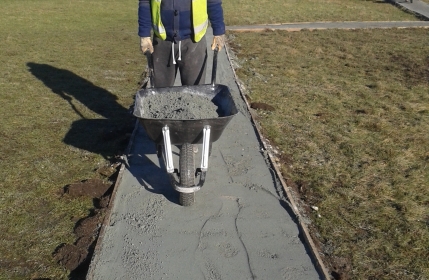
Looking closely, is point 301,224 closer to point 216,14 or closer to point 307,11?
point 216,14

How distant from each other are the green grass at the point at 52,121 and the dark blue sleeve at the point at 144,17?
58.2 inches

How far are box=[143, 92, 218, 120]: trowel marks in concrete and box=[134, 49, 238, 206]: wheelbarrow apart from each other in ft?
0.17

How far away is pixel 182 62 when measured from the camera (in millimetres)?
4656

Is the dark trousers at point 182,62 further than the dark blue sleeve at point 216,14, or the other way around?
the dark trousers at point 182,62

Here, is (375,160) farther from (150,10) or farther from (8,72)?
(8,72)

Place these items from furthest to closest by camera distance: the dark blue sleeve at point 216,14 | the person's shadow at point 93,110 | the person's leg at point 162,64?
the person's shadow at point 93,110
the person's leg at point 162,64
the dark blue sleeve at point 216,14

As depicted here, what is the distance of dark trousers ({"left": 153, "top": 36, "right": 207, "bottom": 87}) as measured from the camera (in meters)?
4.57

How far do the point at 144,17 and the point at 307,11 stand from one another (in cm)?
1368

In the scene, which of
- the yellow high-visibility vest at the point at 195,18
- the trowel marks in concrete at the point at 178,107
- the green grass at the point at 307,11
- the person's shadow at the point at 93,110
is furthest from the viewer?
the green grass at the point at 307,11

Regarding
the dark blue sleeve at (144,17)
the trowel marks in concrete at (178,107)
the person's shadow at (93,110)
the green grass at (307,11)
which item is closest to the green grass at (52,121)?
the person's shadow at (93,110)

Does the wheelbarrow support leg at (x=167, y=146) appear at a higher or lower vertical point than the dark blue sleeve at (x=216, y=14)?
lower

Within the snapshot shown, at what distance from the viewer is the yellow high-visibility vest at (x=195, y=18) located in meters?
4.31

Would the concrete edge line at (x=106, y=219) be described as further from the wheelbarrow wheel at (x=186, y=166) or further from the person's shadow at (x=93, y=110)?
the wheelbarrow wheel at (x=186, y=166)

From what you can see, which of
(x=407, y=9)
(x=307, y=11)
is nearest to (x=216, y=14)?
(x=307, y=11)
